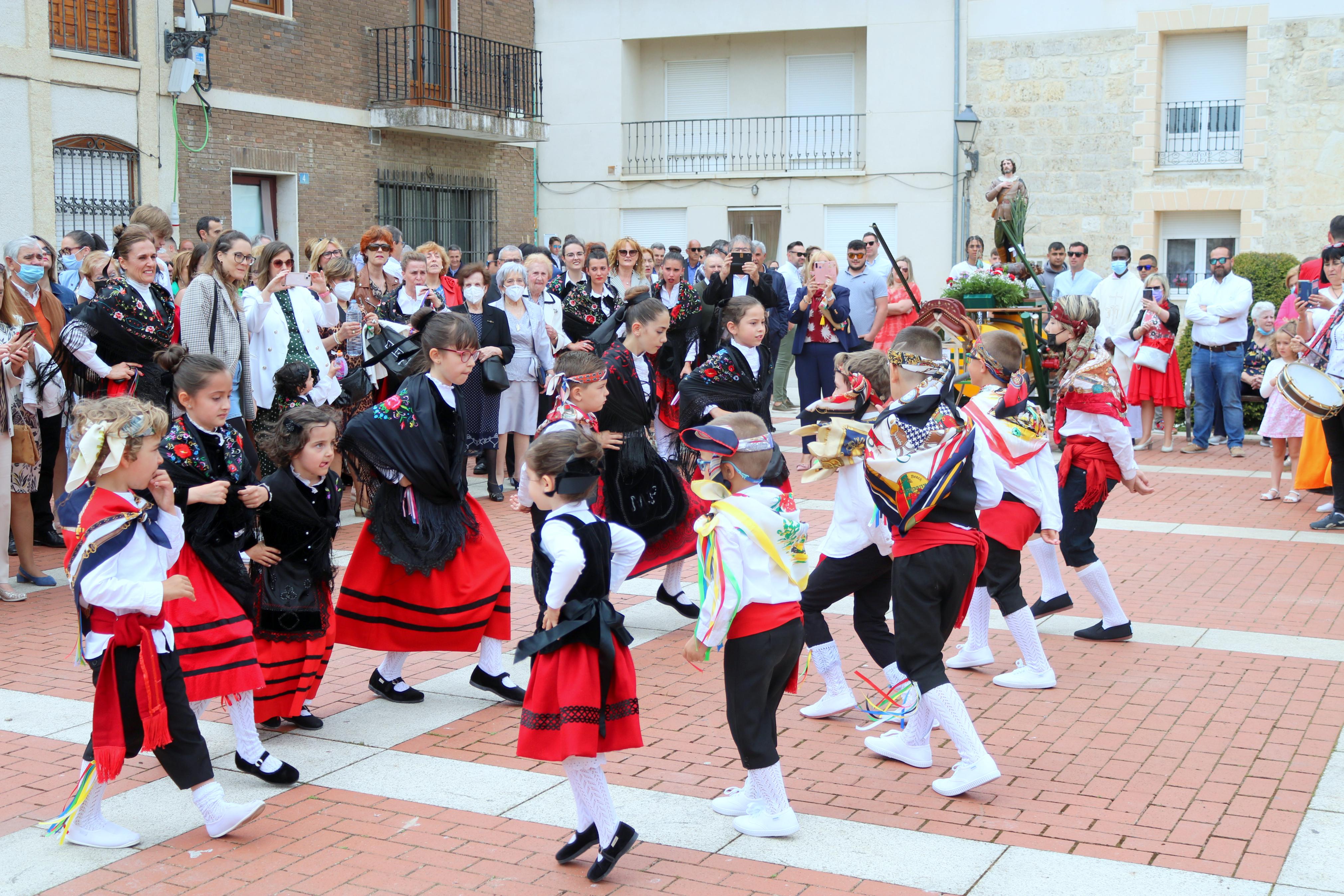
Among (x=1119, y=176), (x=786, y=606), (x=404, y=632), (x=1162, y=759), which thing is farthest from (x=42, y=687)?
(x=1119, y=176)

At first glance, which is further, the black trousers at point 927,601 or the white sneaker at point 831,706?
the white sneaker at point 831,706

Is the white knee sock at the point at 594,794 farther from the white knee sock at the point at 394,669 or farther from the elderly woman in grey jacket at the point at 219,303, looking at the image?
the elderly woman in grey jacket at the point at 219,303

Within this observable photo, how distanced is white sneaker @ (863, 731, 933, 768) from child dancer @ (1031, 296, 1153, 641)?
2.04 meters

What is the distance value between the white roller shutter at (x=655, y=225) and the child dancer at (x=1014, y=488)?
22411 mm

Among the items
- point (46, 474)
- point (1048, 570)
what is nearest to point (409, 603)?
point (1048, 570)

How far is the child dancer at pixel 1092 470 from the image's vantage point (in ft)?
22.5

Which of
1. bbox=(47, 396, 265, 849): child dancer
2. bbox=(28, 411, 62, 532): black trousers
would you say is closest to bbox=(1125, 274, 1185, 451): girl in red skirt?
bbox=(28, 411, 62, 532): black trousers

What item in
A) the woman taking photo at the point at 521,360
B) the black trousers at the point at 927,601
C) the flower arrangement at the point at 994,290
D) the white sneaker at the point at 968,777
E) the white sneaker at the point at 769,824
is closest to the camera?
the white sneaker at the point at 769,824

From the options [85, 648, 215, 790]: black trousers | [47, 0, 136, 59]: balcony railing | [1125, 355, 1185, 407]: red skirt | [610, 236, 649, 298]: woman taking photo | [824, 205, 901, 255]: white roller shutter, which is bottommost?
[85, 648, 215, 790]: black trousers

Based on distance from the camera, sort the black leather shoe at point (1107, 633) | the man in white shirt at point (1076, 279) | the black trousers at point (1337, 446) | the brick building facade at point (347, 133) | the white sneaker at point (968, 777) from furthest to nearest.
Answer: the brick building facade at point (347, 133) < the man in white shirt at point (1076, 279) < the black trousers at point (1337, 446) < the black leather shoe at point (1107, 633) < the white sneaker at point (968, 777)

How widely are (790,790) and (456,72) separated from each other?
19.9m

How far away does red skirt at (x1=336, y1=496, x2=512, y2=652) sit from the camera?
5688 millimetres

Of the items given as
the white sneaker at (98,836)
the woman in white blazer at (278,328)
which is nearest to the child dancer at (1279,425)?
the woman in white blazer at (278,328)

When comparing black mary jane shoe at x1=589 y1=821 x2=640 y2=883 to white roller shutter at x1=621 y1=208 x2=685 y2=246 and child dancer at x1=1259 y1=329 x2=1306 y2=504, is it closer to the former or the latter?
child dancer at x1=1259 y1=329 x2=1306 y2=504
